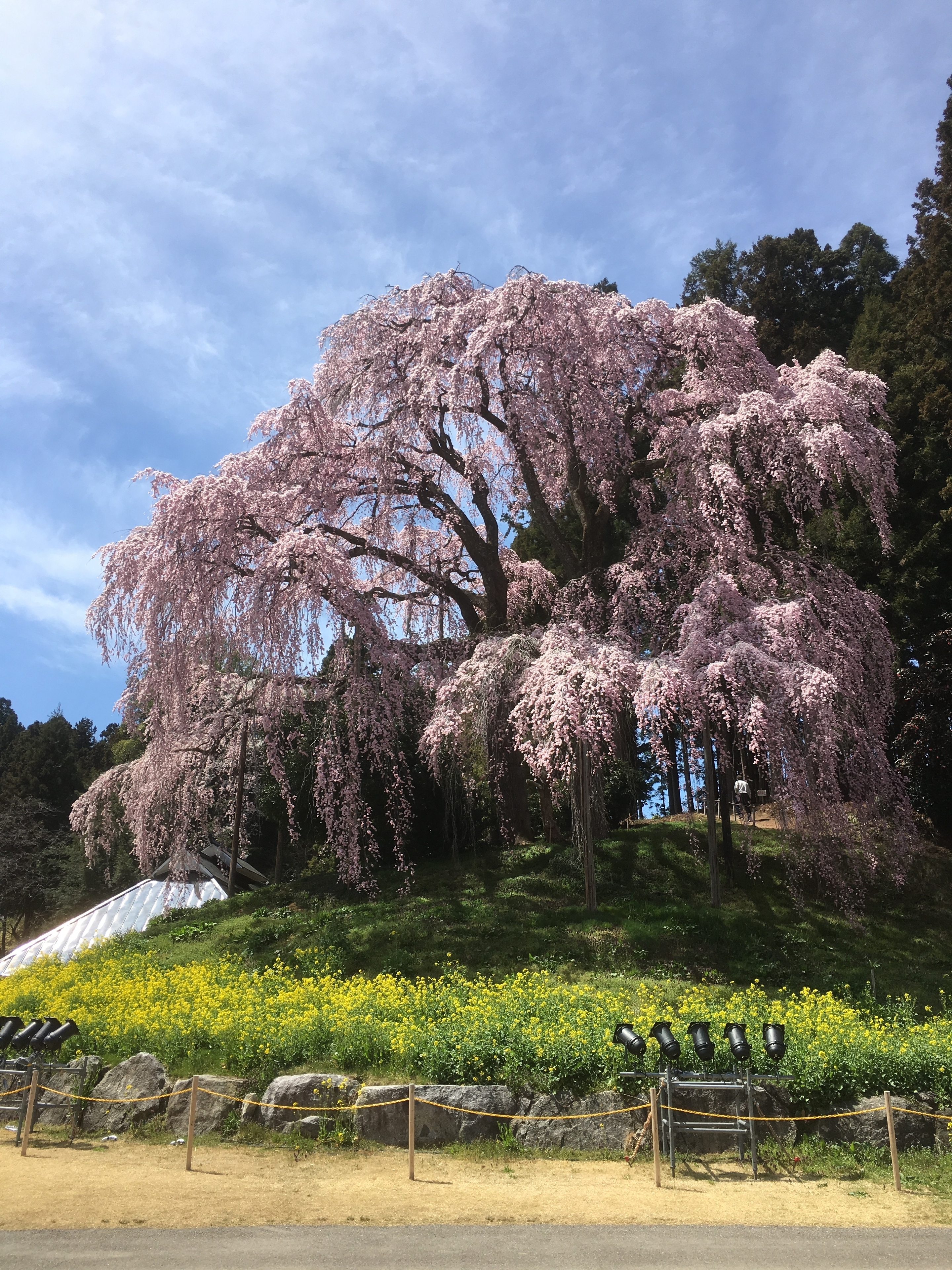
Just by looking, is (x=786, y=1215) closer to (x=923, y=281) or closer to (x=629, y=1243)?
(x=629, y=1243)

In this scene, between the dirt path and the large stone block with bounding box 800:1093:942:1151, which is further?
the large stone block with bounding box 800:1093:942:1151

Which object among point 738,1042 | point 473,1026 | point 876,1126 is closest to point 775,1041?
point 738,1042

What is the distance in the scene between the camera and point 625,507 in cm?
2523

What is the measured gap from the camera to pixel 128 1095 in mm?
10977

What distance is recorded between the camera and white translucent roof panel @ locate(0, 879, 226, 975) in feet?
70.0

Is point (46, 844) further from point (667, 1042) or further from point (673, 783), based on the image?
point (667, 1042)

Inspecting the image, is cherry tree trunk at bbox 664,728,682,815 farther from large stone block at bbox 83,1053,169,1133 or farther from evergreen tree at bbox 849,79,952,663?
large stone block at bbox 83,1053,169,1133

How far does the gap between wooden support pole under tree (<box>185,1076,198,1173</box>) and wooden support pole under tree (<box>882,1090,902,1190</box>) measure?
21.7 feet

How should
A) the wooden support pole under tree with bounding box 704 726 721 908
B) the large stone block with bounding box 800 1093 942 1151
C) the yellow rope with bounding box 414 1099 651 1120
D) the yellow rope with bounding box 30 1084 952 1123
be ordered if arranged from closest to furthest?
the yellow rope with bounding box 30 1084 952 1123
the large stone block with bounding box 800 1093 942 1151
the yellow rope with bounding box 414 1099 651 1120
the wooden support pole under tree with bounding box 704 726 721 908

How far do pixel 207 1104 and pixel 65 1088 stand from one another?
2177 millimetres

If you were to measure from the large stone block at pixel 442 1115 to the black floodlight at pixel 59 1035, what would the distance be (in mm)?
3829

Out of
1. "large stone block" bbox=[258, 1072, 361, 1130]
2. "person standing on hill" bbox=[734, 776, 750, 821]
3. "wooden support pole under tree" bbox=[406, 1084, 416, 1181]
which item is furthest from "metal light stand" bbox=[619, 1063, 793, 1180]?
"person standing on hill" bbox=[734, 776, 750, 821]

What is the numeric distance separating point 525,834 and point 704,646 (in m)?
7.96

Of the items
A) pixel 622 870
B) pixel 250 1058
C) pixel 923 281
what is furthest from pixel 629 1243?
pixel 923 281
